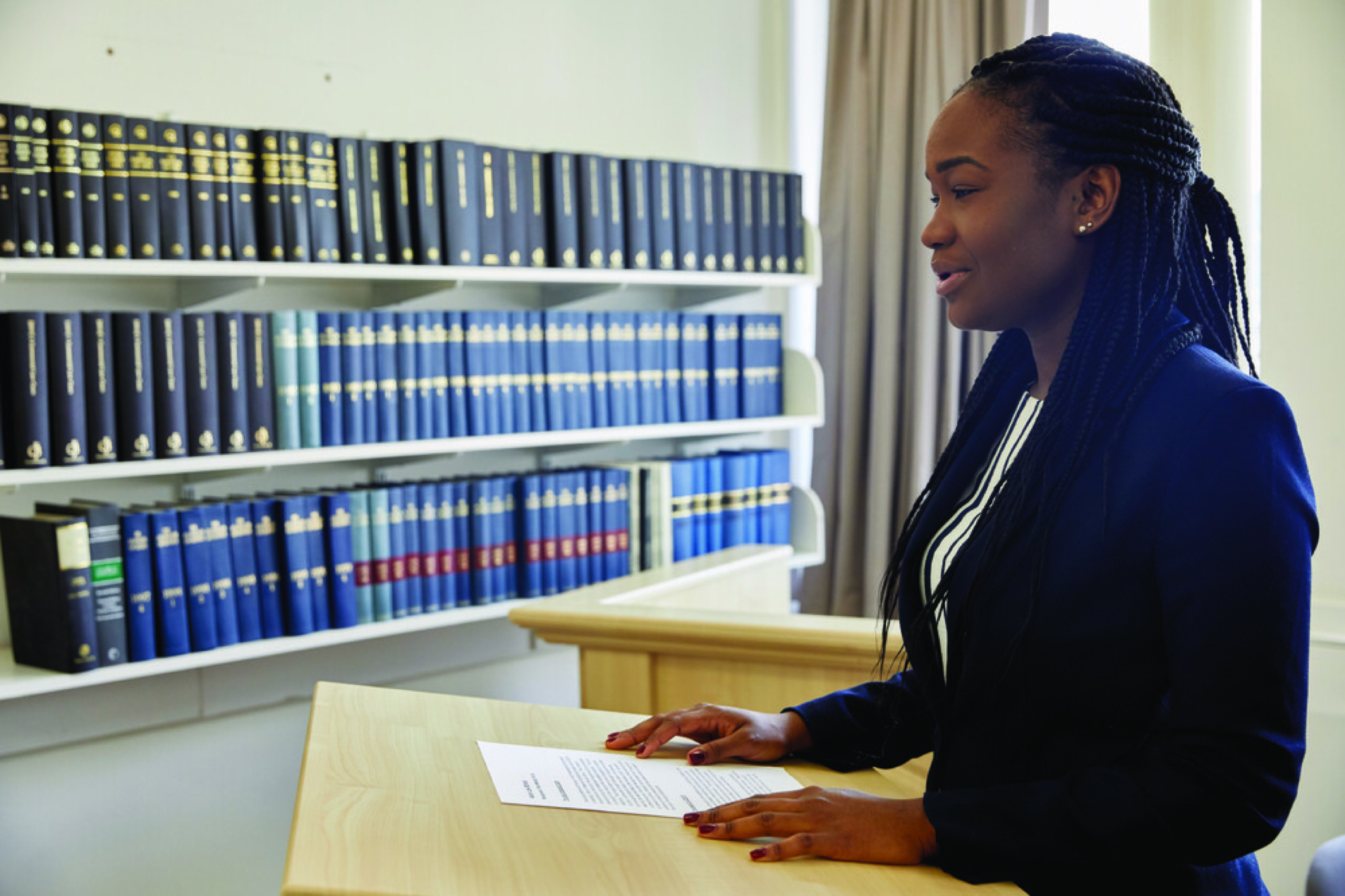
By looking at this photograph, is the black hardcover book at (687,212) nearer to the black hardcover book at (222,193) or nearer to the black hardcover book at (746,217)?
the black hardcover book at (746,217)

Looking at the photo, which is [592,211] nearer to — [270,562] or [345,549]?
[345,549]

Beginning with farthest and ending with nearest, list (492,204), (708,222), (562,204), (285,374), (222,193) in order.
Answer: (708,222) < (562,204) < (492,204) < (285,374) < (222,193)

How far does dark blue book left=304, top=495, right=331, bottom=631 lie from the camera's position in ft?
7.84

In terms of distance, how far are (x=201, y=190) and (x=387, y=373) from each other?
0.53 metres

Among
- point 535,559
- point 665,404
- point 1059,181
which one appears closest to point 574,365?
point 665,404

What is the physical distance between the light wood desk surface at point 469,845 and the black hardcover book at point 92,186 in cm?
143

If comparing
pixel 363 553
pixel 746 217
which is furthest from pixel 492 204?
pixel 363 553

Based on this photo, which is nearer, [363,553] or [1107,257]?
[1107,257]

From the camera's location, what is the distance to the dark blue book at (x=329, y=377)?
7.86 feet

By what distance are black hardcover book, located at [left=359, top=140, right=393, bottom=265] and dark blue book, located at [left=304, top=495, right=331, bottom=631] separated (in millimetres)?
545

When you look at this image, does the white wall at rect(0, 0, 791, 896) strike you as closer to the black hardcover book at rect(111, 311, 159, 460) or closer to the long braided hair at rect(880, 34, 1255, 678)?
the black hardcover book at rect(111, 311, 159, 460)

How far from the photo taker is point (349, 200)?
239 cm

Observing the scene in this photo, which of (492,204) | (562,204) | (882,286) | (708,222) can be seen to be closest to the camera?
(492,204)

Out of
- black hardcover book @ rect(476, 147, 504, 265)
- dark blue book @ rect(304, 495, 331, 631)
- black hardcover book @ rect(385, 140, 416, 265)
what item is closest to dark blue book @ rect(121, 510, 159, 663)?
dark blue book @ rect(304, 495, 331, 631)
